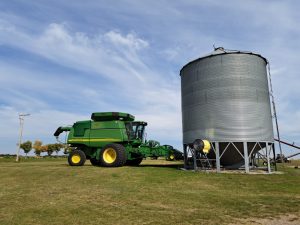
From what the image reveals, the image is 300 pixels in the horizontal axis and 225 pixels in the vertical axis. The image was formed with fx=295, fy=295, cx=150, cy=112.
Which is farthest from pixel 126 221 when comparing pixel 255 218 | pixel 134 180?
pixel 134 180

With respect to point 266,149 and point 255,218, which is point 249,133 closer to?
point 266,149

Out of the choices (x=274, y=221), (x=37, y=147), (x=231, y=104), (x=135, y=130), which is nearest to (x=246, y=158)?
(x=231, y=104)

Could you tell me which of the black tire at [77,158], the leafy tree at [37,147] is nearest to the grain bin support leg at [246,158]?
the black tire at [77,158]

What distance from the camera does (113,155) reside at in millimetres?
20188

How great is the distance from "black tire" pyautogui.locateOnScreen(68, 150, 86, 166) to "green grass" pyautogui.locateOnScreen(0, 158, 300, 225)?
597 centimetres

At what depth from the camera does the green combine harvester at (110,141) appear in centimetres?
2041

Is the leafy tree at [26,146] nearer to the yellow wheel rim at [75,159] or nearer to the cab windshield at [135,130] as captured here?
the yellow wheel rim at [75,159]

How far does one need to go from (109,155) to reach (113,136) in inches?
53.7

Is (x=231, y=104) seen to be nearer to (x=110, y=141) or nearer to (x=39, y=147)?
(x=110, y=141)

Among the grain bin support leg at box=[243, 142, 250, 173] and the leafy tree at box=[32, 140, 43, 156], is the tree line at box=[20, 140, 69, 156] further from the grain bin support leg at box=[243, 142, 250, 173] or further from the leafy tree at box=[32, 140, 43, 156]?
the grain bin support leg at box=[243, 142, 250, 173]

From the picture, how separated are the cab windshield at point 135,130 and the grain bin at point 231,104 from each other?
148 inches

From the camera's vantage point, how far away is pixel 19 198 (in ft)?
33.2

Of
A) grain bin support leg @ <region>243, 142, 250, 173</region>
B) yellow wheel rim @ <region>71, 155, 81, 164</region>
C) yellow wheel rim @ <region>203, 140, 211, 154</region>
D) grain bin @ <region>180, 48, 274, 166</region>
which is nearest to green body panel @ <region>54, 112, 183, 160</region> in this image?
yellow wheel rim @ <region>71, 155, 81, 164</region>

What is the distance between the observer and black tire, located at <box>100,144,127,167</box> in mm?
19562
